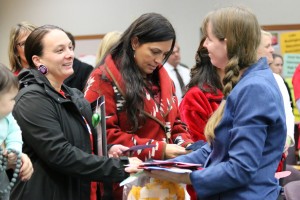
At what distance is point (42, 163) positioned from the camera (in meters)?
2.25

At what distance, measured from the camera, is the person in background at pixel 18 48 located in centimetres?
361

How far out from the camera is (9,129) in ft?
6.42

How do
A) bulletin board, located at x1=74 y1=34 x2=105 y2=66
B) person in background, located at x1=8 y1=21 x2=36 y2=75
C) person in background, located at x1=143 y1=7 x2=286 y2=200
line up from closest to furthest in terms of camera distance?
1. person in background, located at x1=143 y1=7 x2=286 y2=200
2. person in background, located at x1=8 y1=21 x2=36 y2=75
3. bulletin board, located at x1=74 y1=34 x2=105 y2=66

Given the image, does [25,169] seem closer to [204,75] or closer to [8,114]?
[8,114]

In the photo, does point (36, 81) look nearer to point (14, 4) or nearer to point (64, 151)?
point (64, 151)

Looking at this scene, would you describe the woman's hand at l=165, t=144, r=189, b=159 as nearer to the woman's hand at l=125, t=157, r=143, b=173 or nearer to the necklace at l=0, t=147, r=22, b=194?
the woman's hand at l=125, t=157, r=143, b=173

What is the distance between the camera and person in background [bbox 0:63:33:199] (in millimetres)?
1851

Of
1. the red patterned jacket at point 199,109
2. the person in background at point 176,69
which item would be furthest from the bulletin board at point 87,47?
the red patterned jacket at point 199,109

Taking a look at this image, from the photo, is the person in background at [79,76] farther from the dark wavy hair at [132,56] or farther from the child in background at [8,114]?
the child in background at [8,114]

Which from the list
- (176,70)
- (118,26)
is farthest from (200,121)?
(118,26)

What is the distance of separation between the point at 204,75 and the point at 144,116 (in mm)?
758

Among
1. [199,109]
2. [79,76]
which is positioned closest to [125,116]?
[199,109]

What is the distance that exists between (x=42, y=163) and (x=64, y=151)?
0.40 ft

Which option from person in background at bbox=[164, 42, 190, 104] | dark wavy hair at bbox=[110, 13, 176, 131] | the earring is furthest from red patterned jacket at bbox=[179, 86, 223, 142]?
person in background at bbox=[164, 42, 190, 104]
